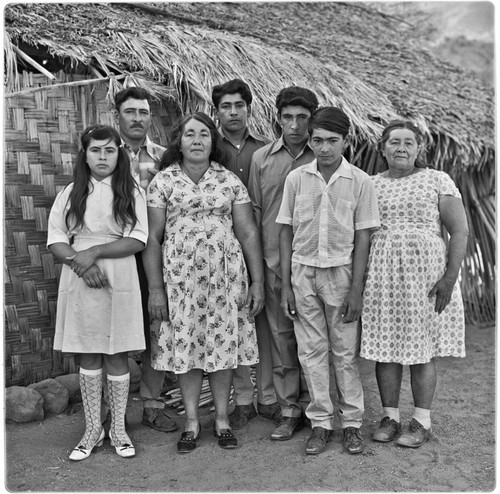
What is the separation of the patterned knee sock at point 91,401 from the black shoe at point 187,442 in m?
0.43

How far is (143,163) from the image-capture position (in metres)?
3.69

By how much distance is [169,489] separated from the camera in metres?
3.08

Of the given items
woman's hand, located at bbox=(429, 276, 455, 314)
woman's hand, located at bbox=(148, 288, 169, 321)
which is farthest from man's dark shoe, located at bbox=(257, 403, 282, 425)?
woman's hand, located at bbox=(429, 276, 455, 314)

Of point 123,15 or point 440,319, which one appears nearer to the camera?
point 440,319

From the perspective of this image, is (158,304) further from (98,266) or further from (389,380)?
(389,380)

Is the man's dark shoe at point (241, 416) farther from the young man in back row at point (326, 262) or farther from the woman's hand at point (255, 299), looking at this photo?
the woman's hand at point (255, 299)

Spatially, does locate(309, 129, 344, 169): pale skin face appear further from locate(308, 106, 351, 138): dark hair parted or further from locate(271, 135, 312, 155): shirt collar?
locate(271, 135, 312, 155): shirt collar

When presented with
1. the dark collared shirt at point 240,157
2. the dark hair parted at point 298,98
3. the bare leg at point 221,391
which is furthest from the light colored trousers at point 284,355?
the dark hair parted at point 298,98

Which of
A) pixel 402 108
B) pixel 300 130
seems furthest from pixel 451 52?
pixel 300 130

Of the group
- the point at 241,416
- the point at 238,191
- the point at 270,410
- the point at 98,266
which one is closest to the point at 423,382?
the point at 270,410

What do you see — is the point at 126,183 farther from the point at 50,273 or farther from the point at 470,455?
the point at 470,455

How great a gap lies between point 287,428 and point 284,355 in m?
0.41

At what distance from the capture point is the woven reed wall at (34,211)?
12.8 feet

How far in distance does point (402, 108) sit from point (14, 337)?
12.2ft
